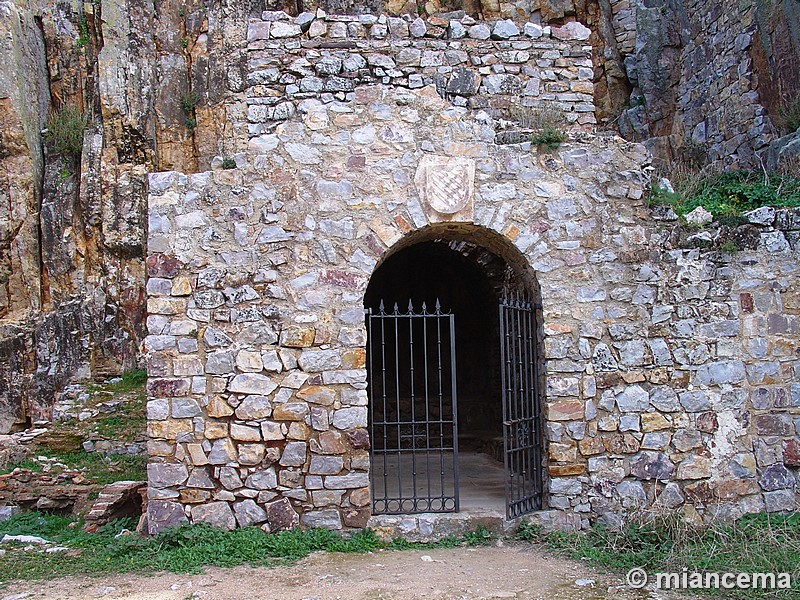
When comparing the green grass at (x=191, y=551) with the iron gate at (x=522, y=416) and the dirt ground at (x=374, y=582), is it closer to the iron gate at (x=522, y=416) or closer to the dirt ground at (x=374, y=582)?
the dirt ground at (x=374, y=582)

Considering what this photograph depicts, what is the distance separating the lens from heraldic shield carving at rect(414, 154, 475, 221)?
5.99m

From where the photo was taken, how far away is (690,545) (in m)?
5.54

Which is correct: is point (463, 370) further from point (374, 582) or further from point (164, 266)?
point (374, 582)

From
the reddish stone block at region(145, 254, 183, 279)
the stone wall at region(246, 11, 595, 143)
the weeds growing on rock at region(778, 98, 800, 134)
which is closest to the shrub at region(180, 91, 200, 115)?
the stone wall at region(246, 11, 595, 143)

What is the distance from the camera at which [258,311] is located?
5.86 m

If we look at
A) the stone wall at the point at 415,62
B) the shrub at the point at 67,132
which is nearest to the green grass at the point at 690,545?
the stone wall at the point at 415,62

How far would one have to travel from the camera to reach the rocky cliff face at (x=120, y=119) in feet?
38.1

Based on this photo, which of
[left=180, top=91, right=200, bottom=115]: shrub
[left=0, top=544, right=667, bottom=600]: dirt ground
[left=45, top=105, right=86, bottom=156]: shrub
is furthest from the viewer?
[left=45, top=105, right=86, bottom=156]: shrub

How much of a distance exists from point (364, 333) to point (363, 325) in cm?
7

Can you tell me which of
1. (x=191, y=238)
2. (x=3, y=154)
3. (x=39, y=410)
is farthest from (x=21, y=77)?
(x=191, y=238)

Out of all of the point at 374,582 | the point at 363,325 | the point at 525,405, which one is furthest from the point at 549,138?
the point at 374,582

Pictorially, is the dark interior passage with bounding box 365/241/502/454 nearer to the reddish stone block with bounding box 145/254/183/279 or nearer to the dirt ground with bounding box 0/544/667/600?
the reddish stone block with bounding box 145/254/183/279

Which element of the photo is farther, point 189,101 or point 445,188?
point 189,101

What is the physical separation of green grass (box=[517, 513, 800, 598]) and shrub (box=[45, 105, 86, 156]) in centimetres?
1030
